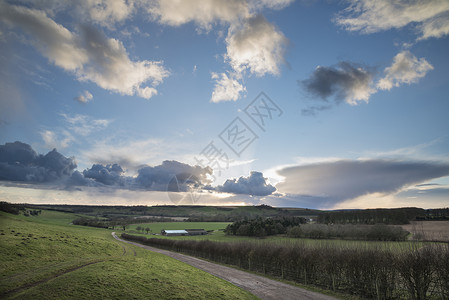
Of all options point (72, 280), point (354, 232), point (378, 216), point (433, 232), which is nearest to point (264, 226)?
point (354, 232)

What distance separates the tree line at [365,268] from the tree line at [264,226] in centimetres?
7374

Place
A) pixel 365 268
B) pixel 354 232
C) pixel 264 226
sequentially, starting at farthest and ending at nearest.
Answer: pixel 264 226 → pixel 354 232 → pixel 365 268

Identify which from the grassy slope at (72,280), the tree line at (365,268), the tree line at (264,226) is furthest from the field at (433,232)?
the grassy slope at (72,280)

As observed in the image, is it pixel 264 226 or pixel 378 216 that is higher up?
pixel 378 216

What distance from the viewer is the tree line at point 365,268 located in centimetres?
2564

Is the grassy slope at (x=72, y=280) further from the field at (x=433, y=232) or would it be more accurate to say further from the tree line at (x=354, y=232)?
the tree line at (x=354, y=232)

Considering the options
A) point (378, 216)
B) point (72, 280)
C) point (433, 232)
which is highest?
point (378, 216)

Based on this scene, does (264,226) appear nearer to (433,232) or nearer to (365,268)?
(433,232)

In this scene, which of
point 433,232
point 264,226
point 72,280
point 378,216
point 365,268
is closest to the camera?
point 72,280

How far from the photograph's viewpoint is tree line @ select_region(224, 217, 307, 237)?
129m

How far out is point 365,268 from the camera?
101ft

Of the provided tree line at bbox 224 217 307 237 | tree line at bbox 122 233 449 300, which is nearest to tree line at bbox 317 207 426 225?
tree line at bbox 224 217 307 237

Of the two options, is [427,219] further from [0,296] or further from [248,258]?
[0,296]

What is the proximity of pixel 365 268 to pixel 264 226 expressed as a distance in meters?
103
